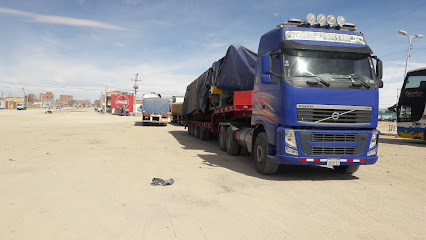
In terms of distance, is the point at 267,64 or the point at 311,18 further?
the point at 311,18

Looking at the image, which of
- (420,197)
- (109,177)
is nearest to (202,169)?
(109,177)

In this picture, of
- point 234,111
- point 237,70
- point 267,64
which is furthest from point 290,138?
point 237,70

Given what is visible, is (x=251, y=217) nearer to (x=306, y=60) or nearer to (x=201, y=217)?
(x=201, y=217)

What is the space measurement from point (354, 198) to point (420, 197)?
53.7 inches

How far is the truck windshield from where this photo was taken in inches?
260

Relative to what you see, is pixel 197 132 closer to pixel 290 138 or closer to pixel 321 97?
pixel 290 138

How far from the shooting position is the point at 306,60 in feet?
21.9

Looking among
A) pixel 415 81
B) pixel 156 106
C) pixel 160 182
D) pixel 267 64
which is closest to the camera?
pixel 160 182

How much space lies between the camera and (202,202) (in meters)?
5.22

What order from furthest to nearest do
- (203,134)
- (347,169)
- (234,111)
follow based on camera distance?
(203,134)
(234,111)
(347,169)

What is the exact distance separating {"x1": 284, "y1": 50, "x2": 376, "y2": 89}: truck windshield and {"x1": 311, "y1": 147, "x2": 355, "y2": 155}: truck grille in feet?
4.61

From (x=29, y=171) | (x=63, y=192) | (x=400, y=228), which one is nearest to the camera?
(x=400, y=228)

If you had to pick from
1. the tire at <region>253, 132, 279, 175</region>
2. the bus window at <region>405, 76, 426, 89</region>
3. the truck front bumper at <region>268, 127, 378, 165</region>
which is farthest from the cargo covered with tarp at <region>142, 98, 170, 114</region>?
the truck front bumper at <region>268, 127, 378, 165</region>

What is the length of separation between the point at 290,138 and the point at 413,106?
13.9 metres
